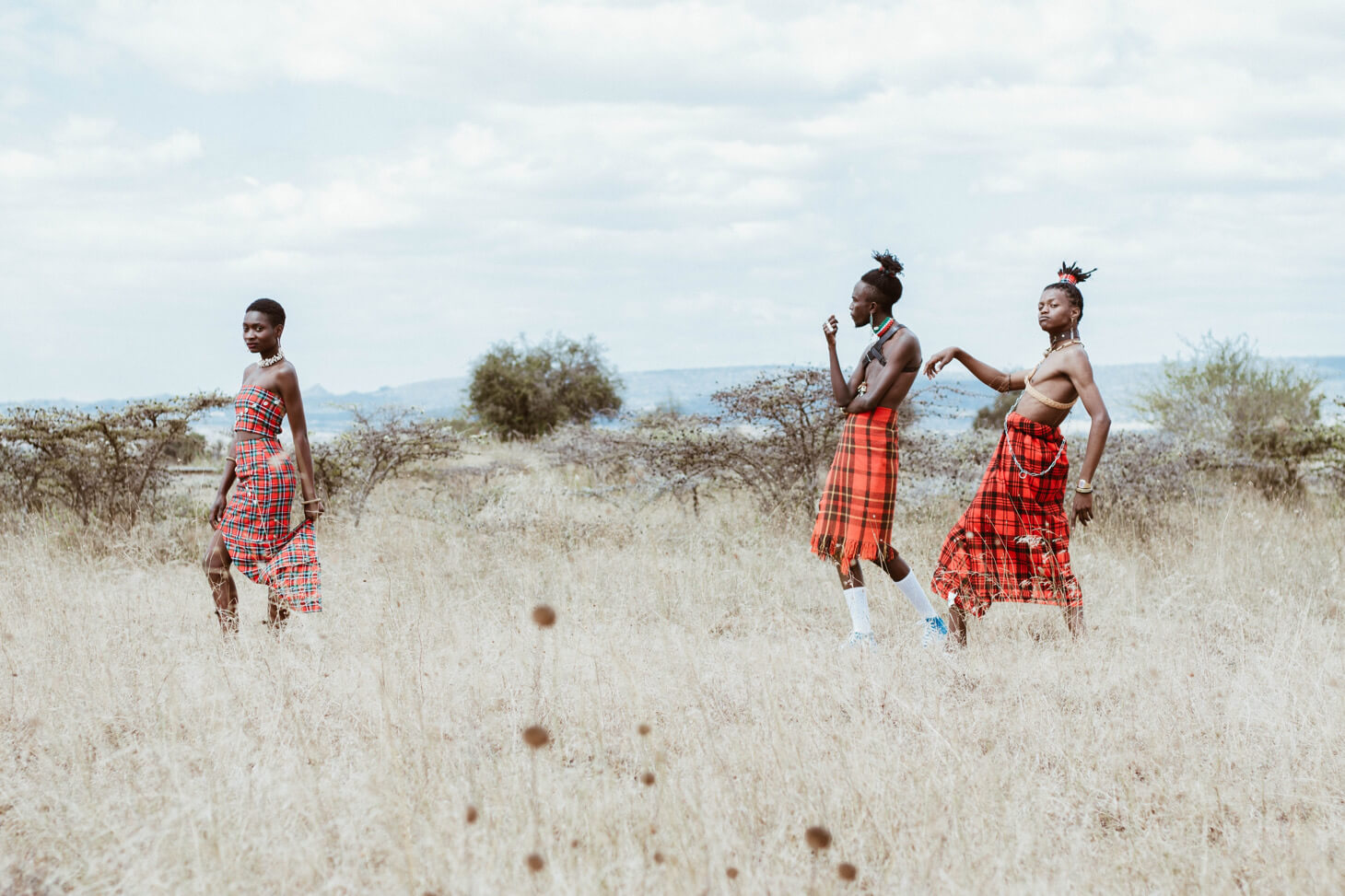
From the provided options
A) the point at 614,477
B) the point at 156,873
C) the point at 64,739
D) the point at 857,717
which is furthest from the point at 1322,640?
the point at 614,477

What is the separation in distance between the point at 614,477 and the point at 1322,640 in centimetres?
740

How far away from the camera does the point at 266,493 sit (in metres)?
4.84

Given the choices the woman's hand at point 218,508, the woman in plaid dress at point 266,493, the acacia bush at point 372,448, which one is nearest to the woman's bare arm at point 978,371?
the woman in plaid dress at point 266,493

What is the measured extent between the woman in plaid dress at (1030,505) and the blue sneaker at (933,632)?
0.07 m

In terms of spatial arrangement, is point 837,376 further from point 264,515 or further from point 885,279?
point 264,515

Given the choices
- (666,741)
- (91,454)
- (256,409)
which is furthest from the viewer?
(91,454)

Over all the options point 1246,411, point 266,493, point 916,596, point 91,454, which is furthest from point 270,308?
point 1246,411

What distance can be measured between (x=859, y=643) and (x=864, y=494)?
73 cm

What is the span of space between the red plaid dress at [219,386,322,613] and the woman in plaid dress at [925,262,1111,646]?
3.16m

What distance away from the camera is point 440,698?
398 centimetres

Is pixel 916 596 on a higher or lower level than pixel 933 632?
higher

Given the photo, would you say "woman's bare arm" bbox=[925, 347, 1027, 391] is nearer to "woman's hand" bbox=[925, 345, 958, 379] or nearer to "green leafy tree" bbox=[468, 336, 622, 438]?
"woman's hand" bbox=[925, 345, 958, 379]

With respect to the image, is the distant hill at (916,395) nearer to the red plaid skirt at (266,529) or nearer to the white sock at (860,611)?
the red plaid skirt at (266,529)

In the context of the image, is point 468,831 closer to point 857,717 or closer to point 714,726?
point 714,726
